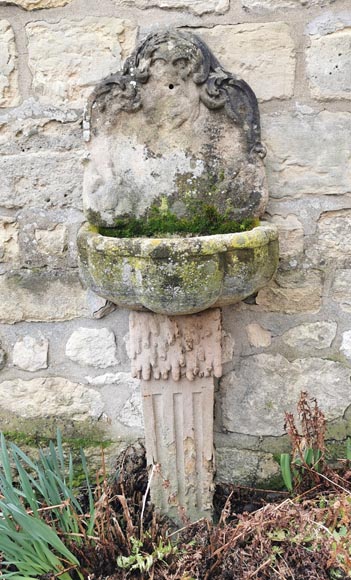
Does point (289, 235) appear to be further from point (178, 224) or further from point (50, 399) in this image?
point (50, 399)

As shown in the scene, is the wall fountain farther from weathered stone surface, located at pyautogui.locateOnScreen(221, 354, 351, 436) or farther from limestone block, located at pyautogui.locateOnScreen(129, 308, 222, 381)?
weathered stone surface, located at pyautogui.locateOnScreen(221, 354, 351, 436)

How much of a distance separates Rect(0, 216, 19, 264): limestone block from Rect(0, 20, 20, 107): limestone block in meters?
0.40

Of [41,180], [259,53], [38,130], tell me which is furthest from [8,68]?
[259,53]

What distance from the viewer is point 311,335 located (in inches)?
74.0

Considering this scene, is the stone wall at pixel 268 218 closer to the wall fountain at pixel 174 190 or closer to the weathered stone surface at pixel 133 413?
the weathered stone surface at pixel 133 413

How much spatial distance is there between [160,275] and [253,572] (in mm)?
896

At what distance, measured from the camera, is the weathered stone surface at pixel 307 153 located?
1.69 meters

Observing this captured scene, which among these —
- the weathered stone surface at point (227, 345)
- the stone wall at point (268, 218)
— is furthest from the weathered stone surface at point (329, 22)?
the weathered stone surface at point (227, 345)

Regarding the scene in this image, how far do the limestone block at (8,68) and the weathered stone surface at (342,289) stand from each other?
124 centimetres

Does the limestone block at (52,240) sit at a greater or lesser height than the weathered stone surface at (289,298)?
greater

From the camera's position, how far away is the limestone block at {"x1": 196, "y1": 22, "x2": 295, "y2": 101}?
1633mm

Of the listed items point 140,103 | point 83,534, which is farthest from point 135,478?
point 140,103

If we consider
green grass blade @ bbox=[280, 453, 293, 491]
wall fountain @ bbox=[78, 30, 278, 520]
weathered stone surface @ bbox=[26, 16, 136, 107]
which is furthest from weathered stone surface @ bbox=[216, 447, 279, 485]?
weathered stone surface @ bbox=[26, 16, 136, 107]

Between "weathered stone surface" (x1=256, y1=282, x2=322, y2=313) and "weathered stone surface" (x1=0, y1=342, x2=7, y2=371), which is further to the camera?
"weathered stone surface" (x1=0, y1=342, x2=7, y2=371)
